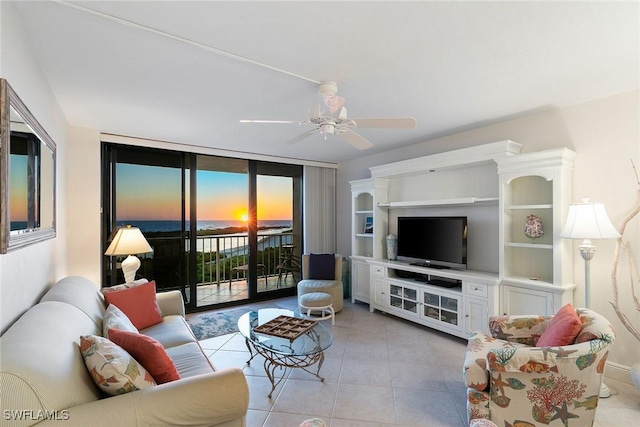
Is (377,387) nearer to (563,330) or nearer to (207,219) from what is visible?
(563,330)

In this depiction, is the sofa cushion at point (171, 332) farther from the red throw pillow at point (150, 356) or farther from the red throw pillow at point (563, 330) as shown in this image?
the red throw pillow at point (563, 330)

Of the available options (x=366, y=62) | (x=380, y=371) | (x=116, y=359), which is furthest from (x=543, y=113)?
(x=116, y=359)

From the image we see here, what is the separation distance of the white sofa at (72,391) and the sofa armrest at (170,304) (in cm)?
116

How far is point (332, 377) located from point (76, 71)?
3.12 m

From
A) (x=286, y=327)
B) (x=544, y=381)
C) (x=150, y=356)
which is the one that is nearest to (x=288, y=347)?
(x=286, y=327)

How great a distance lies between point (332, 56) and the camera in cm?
192

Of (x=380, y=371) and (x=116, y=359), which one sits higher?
(x=116, y=359)

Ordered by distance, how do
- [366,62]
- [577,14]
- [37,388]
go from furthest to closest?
1. [366,62]
2. [577,14]
3. [37,388]

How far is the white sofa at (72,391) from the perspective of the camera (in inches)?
39.2

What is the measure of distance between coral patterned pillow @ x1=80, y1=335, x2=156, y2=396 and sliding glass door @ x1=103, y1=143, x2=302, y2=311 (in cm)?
295

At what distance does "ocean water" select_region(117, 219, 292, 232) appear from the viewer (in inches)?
160

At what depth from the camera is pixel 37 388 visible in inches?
40.2

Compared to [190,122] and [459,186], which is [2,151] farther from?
[459,186]

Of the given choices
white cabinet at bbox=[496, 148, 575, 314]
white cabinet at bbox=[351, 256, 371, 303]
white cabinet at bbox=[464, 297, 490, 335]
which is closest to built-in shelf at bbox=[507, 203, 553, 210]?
white cabinet at bbox=[496, 148, 575, 314]
